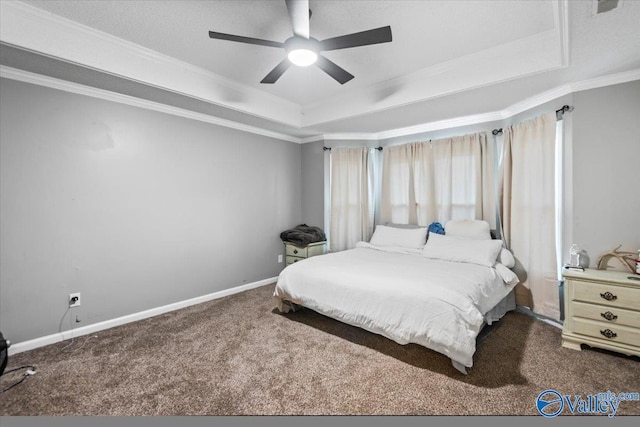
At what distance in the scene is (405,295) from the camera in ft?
6.67

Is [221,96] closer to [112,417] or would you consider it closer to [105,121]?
[105,121]

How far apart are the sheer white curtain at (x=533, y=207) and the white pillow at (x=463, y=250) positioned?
0.31m

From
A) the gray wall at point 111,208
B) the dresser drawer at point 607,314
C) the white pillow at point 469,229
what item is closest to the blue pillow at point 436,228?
the white pillow at point 469,229

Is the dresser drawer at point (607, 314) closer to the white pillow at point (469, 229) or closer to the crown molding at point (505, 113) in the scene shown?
the white pillow at point (469, 229)

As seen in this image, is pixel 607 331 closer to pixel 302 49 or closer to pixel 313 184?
pixel 302 49

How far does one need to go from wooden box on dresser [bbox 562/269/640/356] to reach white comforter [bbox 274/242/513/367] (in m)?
0.52

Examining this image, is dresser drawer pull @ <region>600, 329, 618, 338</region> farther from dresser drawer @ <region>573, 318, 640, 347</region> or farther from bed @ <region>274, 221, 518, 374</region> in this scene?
bed @ <region>274, 221, 518, 374</region>

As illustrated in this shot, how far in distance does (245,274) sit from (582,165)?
→ 157 inches

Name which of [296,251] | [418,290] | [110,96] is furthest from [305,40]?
[296,251]

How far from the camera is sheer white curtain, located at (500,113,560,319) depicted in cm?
270

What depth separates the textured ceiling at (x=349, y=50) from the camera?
1.86 metres

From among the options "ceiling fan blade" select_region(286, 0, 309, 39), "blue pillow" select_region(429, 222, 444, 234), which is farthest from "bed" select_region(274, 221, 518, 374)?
"ceiling fan blade" select_region(286, 0, 309, 39)

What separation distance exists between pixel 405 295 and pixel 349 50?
2161 millimetres

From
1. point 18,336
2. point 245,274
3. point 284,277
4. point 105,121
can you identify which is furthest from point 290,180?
point 18,336
